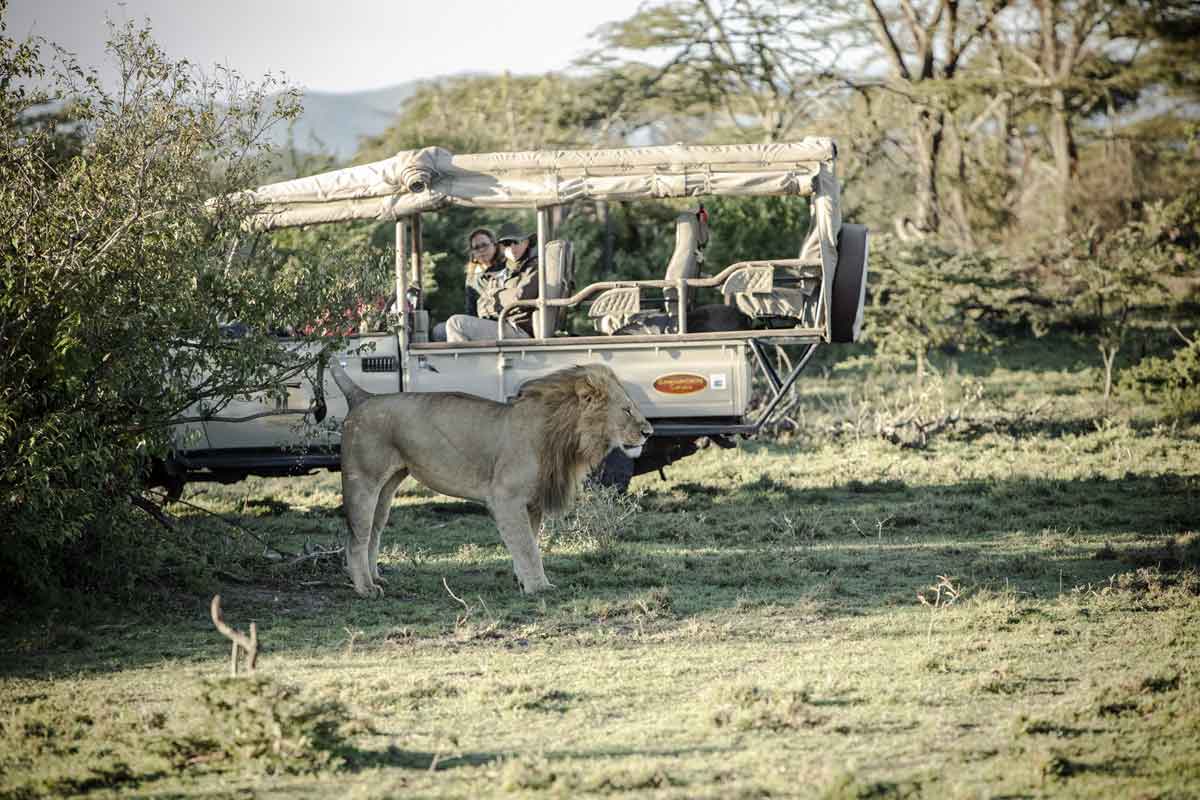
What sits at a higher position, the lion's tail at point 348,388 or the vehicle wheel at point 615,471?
the lion's tail at point 348,388

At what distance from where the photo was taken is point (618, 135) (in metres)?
25.3

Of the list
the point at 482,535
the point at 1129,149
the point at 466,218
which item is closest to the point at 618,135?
the point at 466,218

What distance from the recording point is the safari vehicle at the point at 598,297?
33.1 feet

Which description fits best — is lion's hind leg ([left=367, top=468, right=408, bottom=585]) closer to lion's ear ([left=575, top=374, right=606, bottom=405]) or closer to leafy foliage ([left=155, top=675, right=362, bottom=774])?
lion's ear ([left=575, top=374, right=606, bottom=405])

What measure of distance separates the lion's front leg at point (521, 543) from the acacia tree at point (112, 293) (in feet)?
5.10

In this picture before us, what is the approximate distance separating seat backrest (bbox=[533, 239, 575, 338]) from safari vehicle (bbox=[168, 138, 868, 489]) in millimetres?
12

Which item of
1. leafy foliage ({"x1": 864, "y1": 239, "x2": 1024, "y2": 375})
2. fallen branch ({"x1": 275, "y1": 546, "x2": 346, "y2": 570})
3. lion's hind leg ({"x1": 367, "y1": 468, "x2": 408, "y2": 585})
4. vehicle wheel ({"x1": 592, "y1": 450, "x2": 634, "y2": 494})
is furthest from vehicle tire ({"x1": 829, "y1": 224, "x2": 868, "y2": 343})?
leafy foliage ({"x1": 864, "y1": 239, "x2": 1024, "y2": 375})

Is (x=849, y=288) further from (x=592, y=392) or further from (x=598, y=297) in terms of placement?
(x=592, y=392)

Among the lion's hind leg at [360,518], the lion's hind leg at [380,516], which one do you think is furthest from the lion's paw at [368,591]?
the lion's hind leg at [380,516]

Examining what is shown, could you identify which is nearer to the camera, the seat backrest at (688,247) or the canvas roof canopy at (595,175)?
the canvas roof canopy at (595,175)

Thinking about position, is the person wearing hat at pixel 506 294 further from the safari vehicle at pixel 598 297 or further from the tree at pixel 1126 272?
the tree at pixel 1126 272

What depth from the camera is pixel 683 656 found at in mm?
6770

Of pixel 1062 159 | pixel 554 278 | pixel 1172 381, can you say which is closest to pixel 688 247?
pixel 554 278

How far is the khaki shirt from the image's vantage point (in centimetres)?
1071
